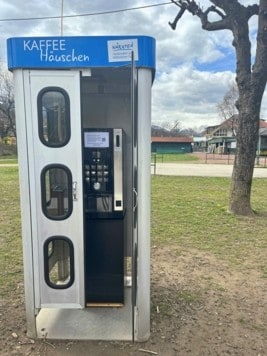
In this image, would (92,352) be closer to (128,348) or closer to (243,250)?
(128,348)

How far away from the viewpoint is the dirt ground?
8.07 feet

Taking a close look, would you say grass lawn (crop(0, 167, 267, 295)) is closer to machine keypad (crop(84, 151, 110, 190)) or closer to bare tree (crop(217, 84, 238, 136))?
machine keypad (crop(84, 151, 110, 190))

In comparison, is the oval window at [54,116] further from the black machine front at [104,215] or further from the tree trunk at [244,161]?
the tree trunk at [244,161]

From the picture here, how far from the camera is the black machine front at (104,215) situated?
9.04 feet

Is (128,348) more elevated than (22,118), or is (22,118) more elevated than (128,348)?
(22,118)

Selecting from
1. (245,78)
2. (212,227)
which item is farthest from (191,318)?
(245,78)

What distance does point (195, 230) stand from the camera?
5770mm

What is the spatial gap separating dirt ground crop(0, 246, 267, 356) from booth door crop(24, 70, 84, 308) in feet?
1.12

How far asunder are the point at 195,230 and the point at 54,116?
12.9ft

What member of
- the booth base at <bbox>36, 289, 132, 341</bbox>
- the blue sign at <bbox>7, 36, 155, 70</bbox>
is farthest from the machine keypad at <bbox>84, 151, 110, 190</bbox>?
the booth base at <bbox>36, 289, 132, 341</bbox>

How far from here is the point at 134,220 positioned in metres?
2.44

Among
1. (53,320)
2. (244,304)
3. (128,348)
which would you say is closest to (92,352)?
(128,348)

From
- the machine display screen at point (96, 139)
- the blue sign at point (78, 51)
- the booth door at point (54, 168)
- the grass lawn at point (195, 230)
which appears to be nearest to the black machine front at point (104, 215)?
the machine display screen at point (96, 139)

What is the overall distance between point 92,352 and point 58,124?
65.6 inches
